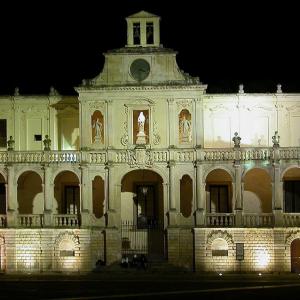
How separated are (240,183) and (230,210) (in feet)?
13.5

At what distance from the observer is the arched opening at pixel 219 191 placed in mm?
66562

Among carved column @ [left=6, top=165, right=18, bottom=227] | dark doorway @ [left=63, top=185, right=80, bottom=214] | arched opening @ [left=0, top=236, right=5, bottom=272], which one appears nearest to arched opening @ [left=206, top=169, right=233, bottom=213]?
dark doorway @ [left=63, top=185, right=80, bottom=214]

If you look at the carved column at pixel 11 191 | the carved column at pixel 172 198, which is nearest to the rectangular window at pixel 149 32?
the carved column at pixel 172 198

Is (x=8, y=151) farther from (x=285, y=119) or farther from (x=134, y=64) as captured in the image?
(x=285, y=119)

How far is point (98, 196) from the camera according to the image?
66.2 metres

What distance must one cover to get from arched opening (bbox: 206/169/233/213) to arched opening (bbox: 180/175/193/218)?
1.67 meters

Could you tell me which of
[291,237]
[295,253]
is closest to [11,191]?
[291,237]

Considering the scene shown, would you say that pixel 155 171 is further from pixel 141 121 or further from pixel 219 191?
pixel 219 191

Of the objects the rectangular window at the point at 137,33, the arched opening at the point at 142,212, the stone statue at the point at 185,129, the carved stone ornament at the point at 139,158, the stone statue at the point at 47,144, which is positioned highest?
the rectangular window at the point at 137,33

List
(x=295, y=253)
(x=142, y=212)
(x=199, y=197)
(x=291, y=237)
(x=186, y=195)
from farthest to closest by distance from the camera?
(x=142, y=212)
(x=186, y=195)
(x=295, y=253)
(x=199, y=197)
(x=291, y=237)

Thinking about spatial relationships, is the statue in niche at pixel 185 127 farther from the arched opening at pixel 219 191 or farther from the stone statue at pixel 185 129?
the arched opening at pixel 219 191

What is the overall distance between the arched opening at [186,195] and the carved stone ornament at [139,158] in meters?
3.47

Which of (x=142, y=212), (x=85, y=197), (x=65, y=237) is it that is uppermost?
(x=85, y=197)

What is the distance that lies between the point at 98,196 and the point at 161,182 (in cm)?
502
